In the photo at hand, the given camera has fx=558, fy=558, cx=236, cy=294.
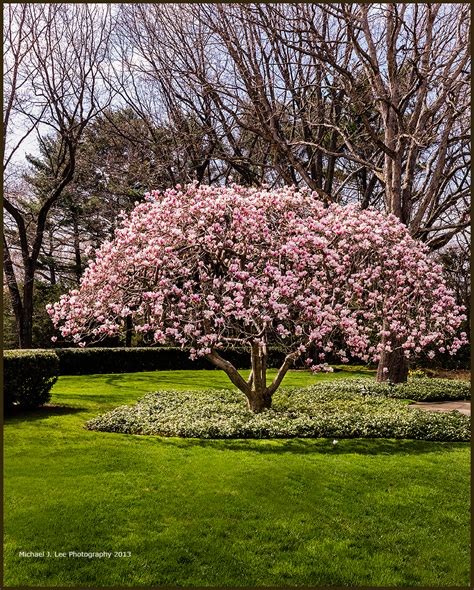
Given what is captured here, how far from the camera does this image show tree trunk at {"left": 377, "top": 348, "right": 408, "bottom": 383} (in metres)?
13.7

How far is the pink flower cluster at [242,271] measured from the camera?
25.6 ft

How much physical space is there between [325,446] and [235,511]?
2.67 m

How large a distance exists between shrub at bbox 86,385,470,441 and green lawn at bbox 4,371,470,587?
15.5 inches

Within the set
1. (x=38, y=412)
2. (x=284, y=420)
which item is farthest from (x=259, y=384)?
(x=38, y=412)

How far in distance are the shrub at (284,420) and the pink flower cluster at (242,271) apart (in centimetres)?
116

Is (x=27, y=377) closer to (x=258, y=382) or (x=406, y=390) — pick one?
(x=258, y=382)

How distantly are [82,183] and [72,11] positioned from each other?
9220 mm

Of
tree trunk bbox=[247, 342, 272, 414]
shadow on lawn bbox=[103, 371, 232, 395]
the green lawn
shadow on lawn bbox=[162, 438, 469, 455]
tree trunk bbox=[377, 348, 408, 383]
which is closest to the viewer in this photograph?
the green lawn

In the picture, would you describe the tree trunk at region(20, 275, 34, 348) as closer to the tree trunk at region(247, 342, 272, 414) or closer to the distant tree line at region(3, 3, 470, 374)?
the distant tree line at region(3, 3, 470, 374)

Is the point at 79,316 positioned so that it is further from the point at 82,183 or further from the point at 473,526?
the point at 82,183

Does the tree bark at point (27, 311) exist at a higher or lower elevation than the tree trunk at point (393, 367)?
higher

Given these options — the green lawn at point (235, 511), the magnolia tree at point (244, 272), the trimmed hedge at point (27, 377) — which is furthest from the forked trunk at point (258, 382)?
the trimmed hedge at point (27, 377)

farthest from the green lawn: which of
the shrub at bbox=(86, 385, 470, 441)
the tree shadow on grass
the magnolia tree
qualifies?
the magnolia tree

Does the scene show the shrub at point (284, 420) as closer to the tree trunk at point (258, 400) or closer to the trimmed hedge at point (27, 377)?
the tree trunk at point (258, 400)
